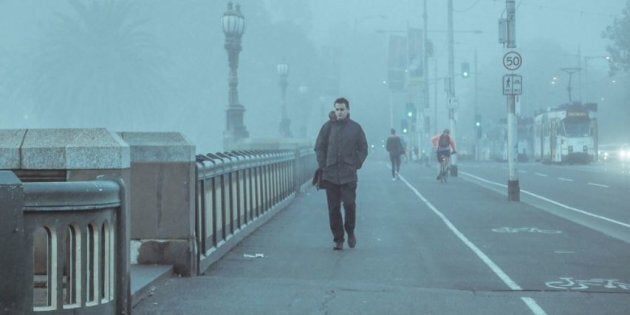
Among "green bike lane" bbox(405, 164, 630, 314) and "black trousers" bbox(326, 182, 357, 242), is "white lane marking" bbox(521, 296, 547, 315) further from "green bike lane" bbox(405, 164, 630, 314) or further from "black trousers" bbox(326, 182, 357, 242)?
"black trousers" bbox(326, 182, 357, 242)

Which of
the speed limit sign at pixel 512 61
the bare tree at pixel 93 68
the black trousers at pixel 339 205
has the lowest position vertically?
the black trousers at pixel 339 205

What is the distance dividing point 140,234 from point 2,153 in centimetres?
295

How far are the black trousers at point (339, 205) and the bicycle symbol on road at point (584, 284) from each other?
3.53 m

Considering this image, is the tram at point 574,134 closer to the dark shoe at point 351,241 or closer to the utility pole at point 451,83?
the utility pole at point 451,83

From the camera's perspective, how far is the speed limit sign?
2662 centimetres

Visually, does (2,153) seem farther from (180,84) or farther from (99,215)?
(180,84)

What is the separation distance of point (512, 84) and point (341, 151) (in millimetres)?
12671

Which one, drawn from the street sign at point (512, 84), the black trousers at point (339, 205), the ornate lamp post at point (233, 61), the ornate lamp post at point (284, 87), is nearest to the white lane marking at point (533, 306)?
the black trousers at point (339, 205)

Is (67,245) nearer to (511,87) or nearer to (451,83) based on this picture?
(511,87)

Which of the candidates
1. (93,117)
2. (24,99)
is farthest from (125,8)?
(24,99)

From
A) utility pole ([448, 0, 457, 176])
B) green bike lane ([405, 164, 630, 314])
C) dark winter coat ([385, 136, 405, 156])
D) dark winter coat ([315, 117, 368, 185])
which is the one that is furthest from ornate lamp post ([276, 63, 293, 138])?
dark winter coat ([315, 117, 368, 185])

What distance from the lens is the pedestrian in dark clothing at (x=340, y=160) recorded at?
14.5 meters

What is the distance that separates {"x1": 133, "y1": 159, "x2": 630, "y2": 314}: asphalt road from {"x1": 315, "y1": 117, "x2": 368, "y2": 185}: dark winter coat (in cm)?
99

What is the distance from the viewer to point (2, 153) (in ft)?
26.7
